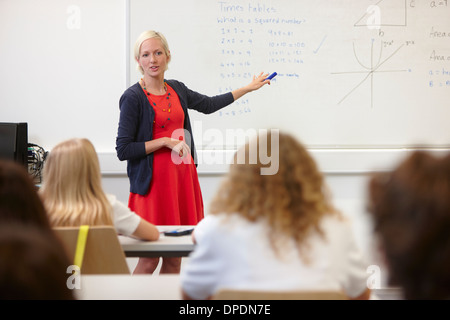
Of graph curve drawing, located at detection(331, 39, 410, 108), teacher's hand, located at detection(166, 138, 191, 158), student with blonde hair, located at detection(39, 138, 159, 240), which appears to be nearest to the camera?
student with blonde hair, located at detection(39, 138, 159, 240)

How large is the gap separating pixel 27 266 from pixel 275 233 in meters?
0.72

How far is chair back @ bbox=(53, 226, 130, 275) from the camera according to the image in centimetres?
162

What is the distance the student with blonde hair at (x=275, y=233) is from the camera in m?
1.21

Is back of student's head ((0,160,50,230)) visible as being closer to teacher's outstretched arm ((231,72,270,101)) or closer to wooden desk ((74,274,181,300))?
wooden desk ((74,274,181,300))

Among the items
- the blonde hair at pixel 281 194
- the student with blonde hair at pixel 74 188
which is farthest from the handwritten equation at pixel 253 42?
the blonde hair at pixel 281 194

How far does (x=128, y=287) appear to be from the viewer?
152 centimetres

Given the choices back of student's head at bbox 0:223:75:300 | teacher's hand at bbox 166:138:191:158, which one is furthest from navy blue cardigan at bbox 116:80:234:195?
back of student's head at bbox 0:223:75:300

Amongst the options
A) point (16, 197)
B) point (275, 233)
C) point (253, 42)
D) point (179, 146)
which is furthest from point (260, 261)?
point (253, 42)

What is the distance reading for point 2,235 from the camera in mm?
644

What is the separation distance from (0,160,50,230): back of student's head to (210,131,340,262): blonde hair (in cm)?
46

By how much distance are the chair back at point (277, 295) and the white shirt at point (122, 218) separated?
3.04 ft

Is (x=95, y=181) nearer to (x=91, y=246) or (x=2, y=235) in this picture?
(x=91, y=246)

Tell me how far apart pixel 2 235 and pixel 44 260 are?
0.07m

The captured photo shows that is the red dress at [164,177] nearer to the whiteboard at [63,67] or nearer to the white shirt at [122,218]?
the white shirt at [122,218]
